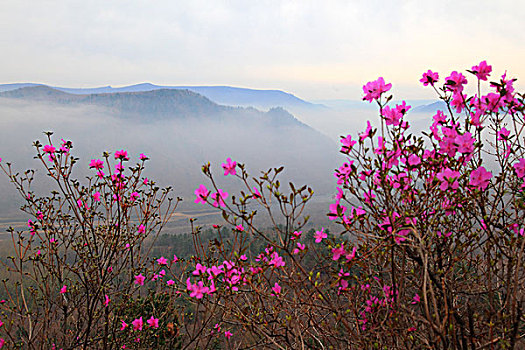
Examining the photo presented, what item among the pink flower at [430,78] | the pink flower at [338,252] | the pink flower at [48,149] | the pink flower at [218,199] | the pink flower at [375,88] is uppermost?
the pink flower at [430,78]

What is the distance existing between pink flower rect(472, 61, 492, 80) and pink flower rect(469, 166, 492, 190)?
513mm

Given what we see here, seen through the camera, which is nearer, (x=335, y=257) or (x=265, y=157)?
(x=335, y=257)

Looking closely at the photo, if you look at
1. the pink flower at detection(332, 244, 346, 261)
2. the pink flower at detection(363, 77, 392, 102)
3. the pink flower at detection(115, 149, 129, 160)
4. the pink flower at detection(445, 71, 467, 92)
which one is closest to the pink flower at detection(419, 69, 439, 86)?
the pink flower at detection(445, 71, 467, 92)

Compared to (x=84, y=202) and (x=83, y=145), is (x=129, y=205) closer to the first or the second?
(x=84, y=202)

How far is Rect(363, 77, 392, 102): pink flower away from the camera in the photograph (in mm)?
1917

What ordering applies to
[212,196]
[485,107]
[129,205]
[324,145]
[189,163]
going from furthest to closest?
[324,145], [189,163], [129,205], [485,107], [212,196]

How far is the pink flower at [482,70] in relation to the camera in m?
1.84

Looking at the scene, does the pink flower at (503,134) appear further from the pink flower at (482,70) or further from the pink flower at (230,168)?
the pink flower at (230,168)

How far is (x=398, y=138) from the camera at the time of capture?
1890mm

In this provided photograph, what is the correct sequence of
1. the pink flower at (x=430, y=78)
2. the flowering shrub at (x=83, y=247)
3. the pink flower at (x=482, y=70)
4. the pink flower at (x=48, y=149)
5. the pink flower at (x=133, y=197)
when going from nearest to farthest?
the pink flower at (x=482, y=70)
the pink flower at (x=430, y=78)
the flowering shrub at (x=83, y=247)
the pink flower at (x=48, y=149)
the pink flower at (x=133, y=197)

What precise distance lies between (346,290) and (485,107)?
3.73 ft

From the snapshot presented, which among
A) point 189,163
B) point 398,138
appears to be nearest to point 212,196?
point 398,138

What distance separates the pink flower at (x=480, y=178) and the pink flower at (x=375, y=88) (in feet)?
1.94

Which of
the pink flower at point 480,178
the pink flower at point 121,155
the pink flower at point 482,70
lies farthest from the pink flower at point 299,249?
the pink flower at point 121,155
